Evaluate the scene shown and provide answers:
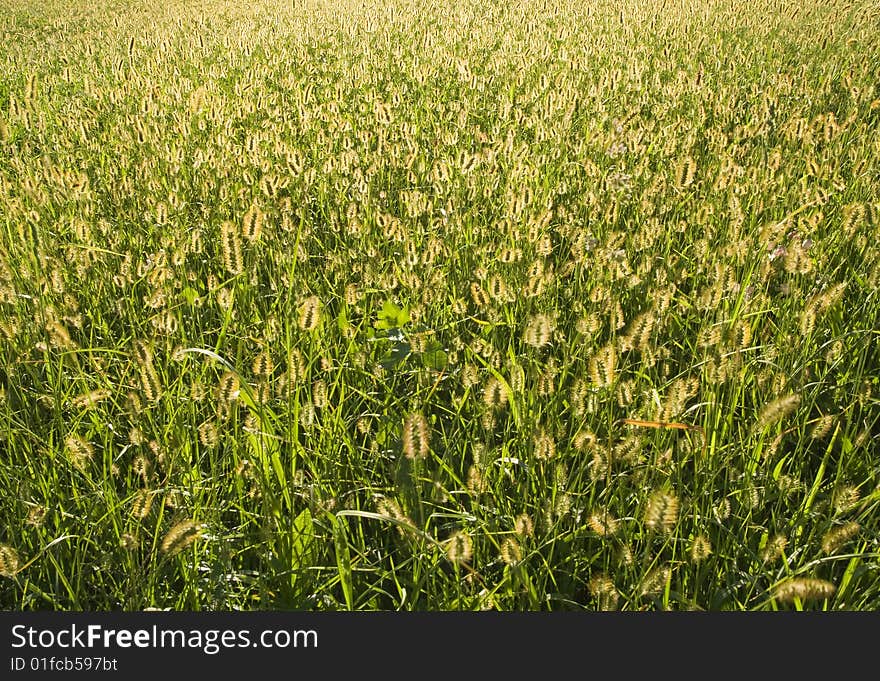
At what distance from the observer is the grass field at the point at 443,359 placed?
127 centimetres

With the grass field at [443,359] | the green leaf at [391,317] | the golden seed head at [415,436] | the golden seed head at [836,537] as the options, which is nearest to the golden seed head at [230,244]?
the grass field at [443,359]

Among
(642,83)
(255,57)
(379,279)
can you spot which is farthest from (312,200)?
(255,57)

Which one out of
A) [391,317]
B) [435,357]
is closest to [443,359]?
[435,357]

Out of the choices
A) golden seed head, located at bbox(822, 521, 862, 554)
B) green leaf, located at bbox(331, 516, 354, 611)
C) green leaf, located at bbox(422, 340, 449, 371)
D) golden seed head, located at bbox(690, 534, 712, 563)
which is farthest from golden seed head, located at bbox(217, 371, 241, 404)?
golden seed head, located at bbox(822, 521, 862, 554)

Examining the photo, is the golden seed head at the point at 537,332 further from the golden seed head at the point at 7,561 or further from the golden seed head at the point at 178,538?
the golden seed head at the point at 7,561

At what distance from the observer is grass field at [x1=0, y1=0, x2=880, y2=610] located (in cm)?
127

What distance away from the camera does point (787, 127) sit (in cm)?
304

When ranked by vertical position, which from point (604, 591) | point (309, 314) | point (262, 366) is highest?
point (309, 314)

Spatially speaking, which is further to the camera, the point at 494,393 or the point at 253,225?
the point at 253,225

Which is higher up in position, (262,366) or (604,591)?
(262,366)

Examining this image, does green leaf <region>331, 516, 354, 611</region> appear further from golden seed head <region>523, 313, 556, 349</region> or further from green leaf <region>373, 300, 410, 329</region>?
green leaf <region>373, 300, 410, 329</region>

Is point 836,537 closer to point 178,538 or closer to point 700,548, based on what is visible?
point 700,548

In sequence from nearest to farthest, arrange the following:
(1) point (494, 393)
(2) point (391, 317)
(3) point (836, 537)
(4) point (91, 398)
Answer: (3) point (836, 537) → (1) point (494, 393) → (4) point (91, 398) → (2) point (391, 317)

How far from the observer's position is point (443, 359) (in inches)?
68.6
